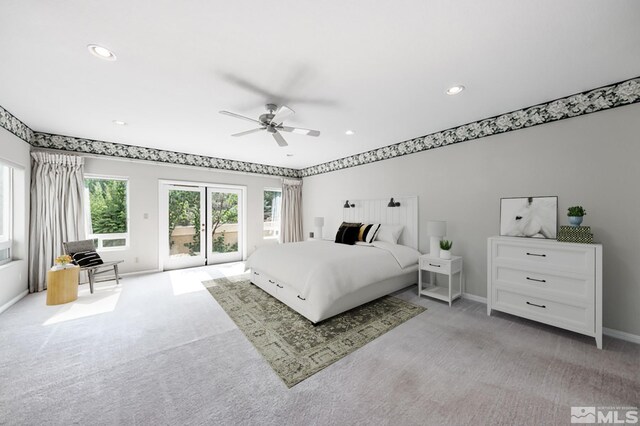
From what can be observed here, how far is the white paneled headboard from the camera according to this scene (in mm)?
4145

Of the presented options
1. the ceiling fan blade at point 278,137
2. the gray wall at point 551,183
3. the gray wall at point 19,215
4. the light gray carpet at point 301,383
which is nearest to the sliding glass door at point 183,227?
the gray wall at point 19,215

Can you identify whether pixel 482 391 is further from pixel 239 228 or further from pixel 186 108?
pixel 239 228

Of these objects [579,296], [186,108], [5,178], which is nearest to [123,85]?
[186,108]

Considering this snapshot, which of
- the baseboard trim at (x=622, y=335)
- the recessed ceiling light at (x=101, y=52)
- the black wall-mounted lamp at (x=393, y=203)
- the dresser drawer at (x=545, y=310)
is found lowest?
the baseboard trim at (x=622, y=335)

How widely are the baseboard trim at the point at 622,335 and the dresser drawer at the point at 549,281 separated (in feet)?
2.08

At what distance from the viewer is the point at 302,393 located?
1688mm

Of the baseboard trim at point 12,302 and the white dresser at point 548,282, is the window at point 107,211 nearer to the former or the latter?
the baseboard trim at point 12,302

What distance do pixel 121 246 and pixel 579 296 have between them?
6.79 metres

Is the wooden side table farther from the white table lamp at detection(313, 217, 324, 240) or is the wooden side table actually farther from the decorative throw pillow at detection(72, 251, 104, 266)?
the white table lamp at detection(313, 217, 324, 240)

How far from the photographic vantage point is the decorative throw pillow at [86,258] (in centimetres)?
368

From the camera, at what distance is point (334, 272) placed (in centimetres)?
277

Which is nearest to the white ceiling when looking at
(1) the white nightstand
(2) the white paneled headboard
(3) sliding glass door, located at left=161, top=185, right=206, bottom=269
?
(2) the white paneled headboard

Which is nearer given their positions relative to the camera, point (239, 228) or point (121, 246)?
point (121, 246)

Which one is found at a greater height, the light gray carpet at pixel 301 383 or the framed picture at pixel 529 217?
the framed picture at pixel 529 217
